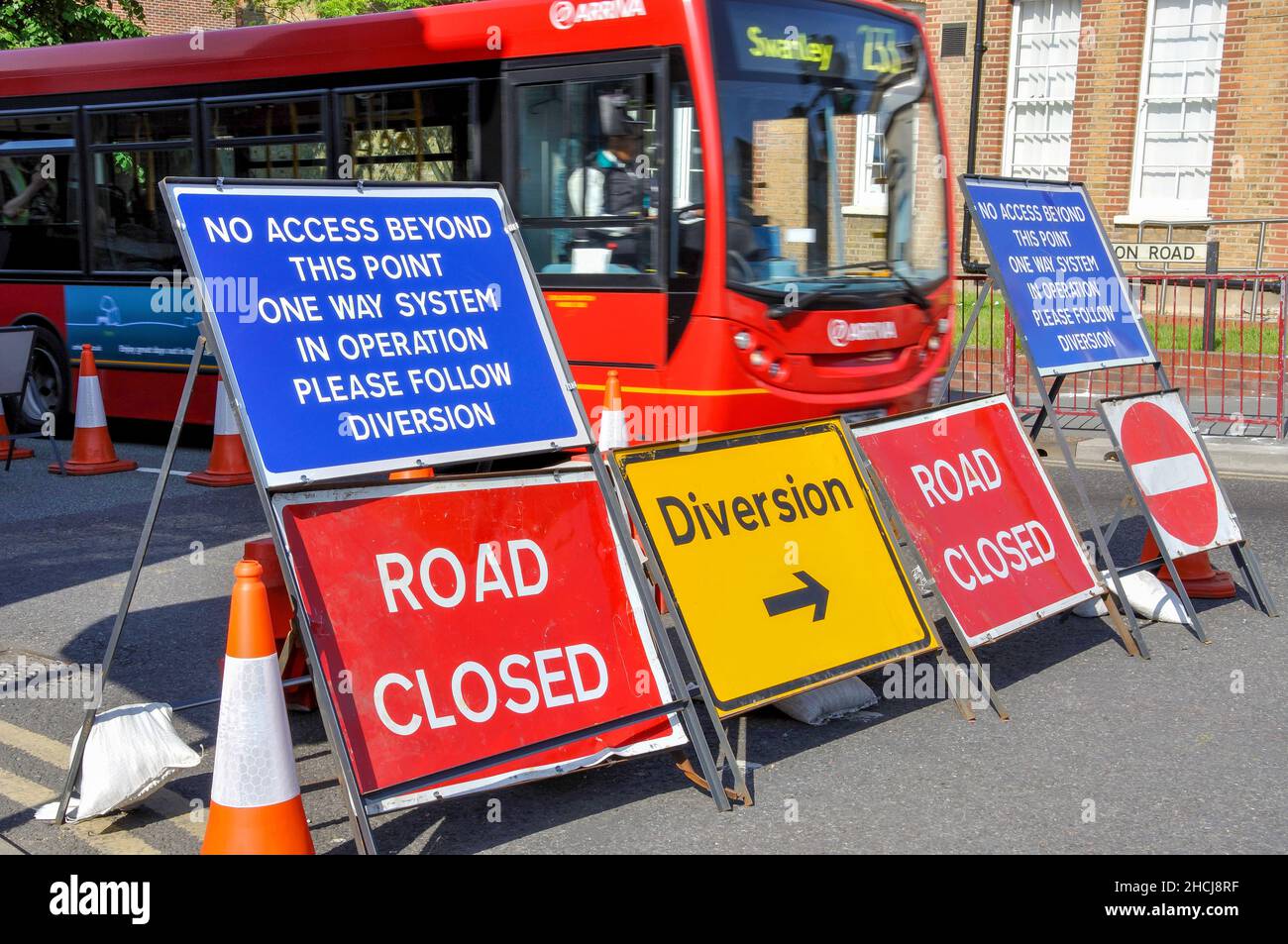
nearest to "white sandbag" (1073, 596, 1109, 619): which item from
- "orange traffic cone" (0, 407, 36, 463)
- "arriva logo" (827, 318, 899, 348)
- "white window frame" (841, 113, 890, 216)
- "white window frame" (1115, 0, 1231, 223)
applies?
"arriva logo" (827, 318, 899, 348)

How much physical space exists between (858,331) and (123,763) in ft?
18.3

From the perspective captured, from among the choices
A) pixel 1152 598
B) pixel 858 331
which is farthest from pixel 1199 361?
pixel 1152 598

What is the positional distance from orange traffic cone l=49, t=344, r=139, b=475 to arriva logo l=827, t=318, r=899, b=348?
559 centimetres

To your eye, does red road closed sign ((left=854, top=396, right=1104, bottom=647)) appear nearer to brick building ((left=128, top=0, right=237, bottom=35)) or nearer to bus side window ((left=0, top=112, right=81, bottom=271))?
bus side window ((left=0, top=112, right=81, bottom=271))

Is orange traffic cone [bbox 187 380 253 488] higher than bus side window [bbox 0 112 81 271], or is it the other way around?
bus side window [bbox 0 112 81 271]

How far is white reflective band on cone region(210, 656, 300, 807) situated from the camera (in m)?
3.57

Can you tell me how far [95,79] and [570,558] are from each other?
9.01m

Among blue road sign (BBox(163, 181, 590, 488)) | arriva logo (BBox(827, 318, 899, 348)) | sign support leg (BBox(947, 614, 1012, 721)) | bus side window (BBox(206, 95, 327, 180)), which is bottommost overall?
sign support leg (BBox(947, 614, 1012, 721))

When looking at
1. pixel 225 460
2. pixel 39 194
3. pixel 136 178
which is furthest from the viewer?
pixel 39 194

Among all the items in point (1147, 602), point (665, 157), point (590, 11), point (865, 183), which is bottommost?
point (1147, 602)

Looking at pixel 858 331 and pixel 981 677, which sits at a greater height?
pixel 858 331

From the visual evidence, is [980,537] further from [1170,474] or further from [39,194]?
[39,194]

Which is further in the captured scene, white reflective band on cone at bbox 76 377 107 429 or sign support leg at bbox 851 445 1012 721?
white reflective band on cone at bbox 76 377 107 429

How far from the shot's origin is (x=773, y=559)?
474cm
